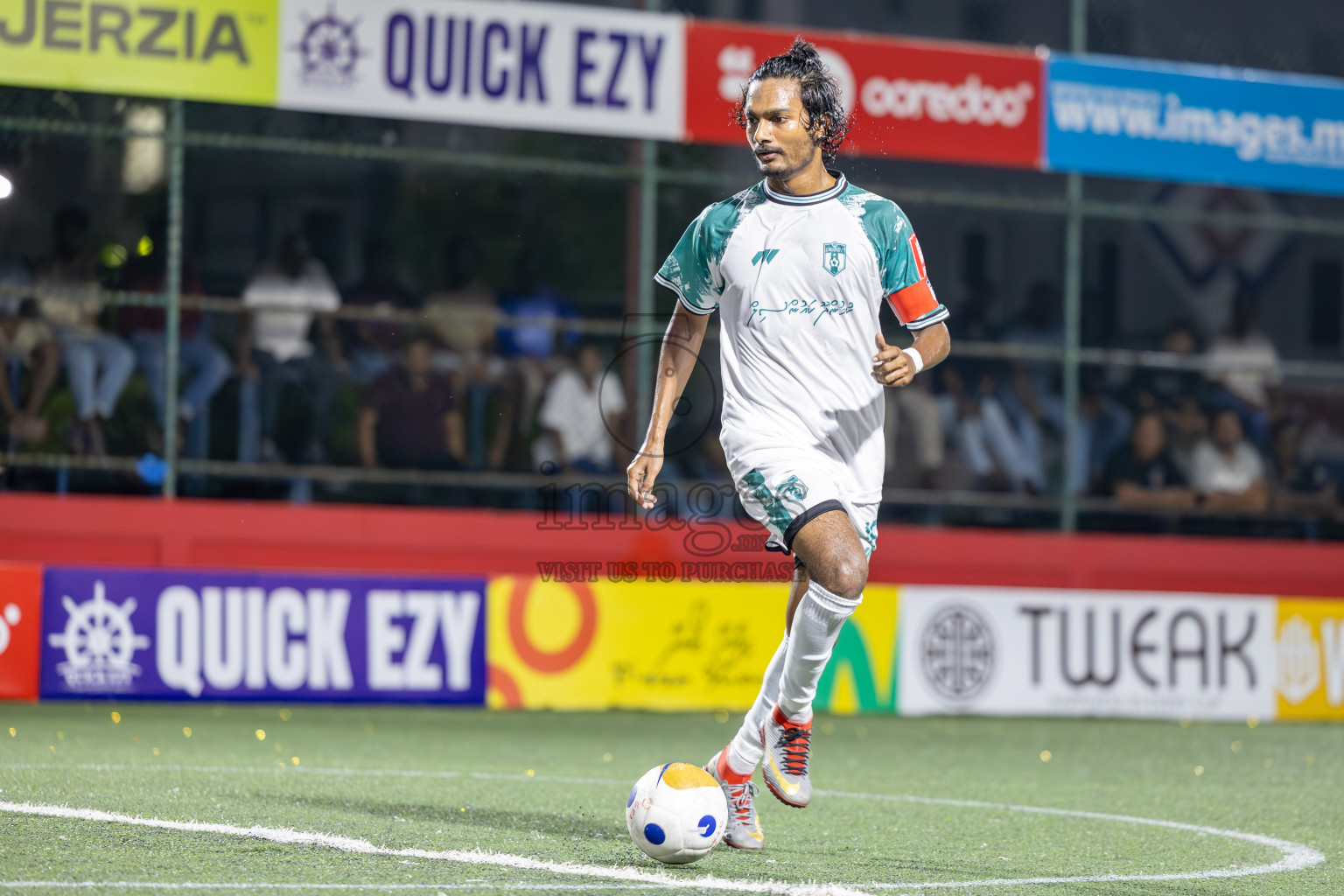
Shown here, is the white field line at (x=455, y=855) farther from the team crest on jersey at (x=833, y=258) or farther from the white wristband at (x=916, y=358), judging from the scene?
the team crest on jersey at (x=833, y=258)

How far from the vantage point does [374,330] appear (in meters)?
13.3

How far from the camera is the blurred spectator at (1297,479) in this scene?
15.7 m

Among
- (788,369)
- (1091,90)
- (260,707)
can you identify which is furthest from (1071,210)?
(788,369)

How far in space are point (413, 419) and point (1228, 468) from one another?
666 centimetres

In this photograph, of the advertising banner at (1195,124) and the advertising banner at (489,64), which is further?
the advertising banner at (1195,124)

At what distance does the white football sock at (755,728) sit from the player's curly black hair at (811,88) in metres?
1.51

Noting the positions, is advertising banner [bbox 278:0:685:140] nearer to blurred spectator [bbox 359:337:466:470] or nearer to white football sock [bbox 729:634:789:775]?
blurred spectator [bbox 359:337:466:470]

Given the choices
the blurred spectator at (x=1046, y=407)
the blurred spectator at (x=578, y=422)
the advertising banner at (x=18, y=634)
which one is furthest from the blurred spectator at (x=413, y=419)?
the blurred spectator at (x=1046, y=407)

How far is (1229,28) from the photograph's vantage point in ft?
55.0

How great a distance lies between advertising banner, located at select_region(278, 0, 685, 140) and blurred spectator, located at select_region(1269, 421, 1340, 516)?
5889mm

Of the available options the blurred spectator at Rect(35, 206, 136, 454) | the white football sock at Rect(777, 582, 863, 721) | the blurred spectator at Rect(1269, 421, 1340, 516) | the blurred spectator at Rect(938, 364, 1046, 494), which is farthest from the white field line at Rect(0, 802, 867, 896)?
the blurred spectator at Rect(1269, 421, 1340, 516)

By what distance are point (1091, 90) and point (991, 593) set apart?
4.33m

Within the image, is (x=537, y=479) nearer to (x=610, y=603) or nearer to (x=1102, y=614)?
(x=610, y=603)

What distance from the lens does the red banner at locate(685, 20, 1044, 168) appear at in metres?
13.7
